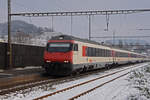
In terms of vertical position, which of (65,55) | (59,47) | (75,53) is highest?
(59,47)

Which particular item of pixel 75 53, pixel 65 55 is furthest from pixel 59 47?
pixel 75 53

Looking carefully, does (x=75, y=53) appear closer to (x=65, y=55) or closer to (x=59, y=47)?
(x=65, y=55)

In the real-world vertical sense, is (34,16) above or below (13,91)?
above

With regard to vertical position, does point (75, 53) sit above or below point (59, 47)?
below

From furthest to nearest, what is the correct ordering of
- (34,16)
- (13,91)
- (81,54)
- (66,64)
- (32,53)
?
(32,53) < (34,16) < (81,54) < (66,64) < (13,91)

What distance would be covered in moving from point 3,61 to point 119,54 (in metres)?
19.0

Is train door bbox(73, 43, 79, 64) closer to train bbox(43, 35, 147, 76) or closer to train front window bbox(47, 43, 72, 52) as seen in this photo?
train bbox(43, 35, 147, 76)

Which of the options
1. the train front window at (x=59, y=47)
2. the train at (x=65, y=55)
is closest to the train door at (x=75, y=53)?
the train at (x=65, y=55)

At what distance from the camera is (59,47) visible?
1762 cm

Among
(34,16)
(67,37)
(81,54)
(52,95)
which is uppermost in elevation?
(34,16)

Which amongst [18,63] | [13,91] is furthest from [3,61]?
[13,91]

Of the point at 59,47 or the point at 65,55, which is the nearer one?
the point at 65,55

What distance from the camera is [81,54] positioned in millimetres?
19000

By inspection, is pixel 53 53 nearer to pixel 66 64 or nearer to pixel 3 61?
pixel 66 64
